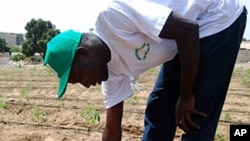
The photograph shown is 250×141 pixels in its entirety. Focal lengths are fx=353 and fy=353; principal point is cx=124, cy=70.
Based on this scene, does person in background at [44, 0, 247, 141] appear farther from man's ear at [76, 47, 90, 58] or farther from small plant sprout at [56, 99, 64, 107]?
small plant sprout at [56, 99, 64, 107]

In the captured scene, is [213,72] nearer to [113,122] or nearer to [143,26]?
[143,26]

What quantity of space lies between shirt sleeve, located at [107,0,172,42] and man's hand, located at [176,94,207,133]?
1.08 ft

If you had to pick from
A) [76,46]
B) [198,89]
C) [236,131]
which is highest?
[76,46]

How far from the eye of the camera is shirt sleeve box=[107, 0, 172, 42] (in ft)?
→ 4.90

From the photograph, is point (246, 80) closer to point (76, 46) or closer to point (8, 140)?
point (8, 140)

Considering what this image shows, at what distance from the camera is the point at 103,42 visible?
158 centimetres

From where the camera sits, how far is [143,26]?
59.7 inches

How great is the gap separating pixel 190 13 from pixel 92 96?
5.29 metres

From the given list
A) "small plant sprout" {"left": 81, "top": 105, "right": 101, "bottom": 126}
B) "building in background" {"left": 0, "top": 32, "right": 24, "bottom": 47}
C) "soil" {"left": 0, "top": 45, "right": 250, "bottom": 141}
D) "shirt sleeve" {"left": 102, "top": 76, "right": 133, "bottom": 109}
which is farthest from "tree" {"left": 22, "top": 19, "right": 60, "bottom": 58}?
"building in background" {"left": 0, "top": 32, "right": 24, "bottom": 47}

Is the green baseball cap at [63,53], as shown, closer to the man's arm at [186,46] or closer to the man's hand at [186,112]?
the man's arm at [186,46]

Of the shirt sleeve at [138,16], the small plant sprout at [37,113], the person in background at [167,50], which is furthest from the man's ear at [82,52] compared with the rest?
the small plant sprout at [37,113]

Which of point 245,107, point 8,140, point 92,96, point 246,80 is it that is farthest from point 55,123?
point 246,80

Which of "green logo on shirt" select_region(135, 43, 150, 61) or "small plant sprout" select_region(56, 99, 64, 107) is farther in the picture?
"small plant sprout" select_region(56, 99, 64, 107)

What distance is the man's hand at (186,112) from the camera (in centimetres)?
166
